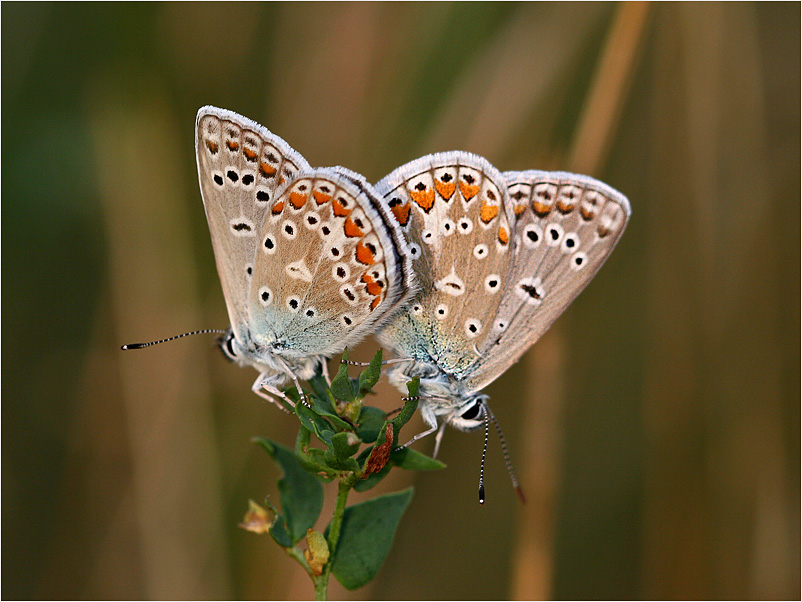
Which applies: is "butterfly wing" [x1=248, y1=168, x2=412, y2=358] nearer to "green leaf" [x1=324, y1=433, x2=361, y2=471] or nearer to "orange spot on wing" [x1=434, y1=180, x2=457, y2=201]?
"orange spot on wing" [x1=434, y1=180, x2=457, y2=201]

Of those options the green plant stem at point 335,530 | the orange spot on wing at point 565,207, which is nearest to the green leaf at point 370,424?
the green plant stem at point 335,530

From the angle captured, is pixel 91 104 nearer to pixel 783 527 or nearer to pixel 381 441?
pixel 381 441

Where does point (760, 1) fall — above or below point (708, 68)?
above

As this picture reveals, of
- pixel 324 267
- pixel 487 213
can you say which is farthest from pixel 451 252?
pixel 324 267

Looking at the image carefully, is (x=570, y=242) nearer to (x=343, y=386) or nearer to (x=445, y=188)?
(x=445, y=188)

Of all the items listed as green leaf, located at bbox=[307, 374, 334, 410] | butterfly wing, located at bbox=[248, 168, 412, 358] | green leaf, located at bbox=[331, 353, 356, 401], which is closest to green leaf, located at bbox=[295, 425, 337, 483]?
green leaf, located at bbox=[331, 353, 356, 401]

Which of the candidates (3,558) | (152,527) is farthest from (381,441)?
(3,558)
